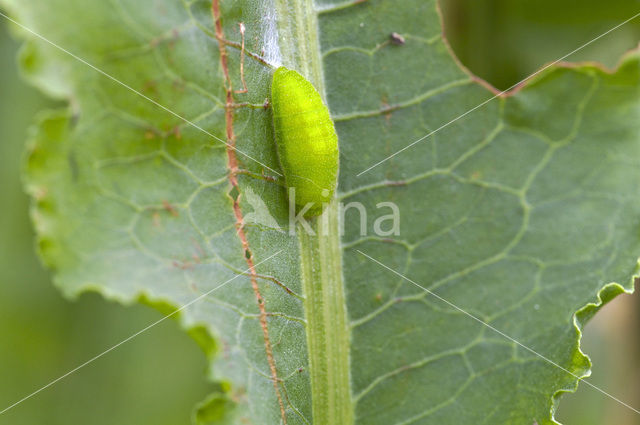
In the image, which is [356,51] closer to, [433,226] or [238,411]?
[433,226]

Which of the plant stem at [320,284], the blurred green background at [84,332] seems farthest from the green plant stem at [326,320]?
the blurred green background at [84,332]

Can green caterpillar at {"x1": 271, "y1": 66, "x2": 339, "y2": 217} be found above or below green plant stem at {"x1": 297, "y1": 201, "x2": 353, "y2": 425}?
above

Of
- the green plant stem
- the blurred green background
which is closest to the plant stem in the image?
the green plant stem

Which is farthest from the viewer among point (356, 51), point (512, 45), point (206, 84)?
point (512, 45)

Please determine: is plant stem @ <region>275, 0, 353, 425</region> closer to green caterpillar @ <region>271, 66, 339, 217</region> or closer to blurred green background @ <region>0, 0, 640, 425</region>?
green caterpillar @ <region>271, 66, 339, 217</region>

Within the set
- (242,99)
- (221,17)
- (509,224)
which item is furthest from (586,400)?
(221,17)

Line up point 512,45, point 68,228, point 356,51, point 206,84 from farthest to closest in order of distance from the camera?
1. point 512,45
2. point 356,51
3. point 206,84
4. point 68,228

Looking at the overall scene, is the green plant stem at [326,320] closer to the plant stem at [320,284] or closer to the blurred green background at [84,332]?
the plant stem at [320,284]

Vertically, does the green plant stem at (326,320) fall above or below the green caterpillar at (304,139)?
below
